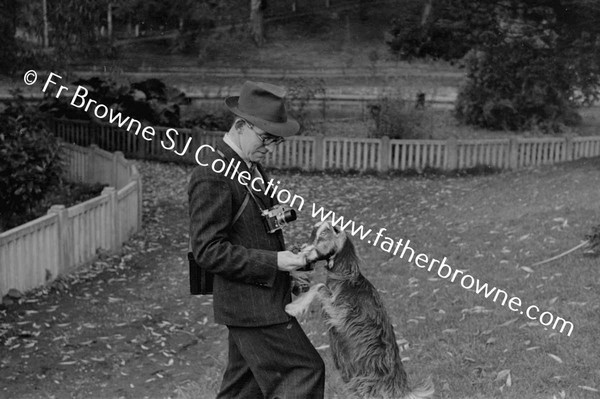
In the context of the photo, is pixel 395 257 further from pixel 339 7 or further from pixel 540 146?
pixel 339 7

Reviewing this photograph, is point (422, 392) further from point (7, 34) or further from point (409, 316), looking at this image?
point (7, 34)

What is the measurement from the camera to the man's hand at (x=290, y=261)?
14.0 feet

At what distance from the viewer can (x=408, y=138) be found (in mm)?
22547

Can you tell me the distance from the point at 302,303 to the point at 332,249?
320 millimetres

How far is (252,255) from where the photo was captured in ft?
14.2

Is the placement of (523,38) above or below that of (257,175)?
above

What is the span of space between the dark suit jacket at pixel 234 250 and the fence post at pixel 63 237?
276 inches

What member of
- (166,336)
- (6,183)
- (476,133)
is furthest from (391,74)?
(166,336)

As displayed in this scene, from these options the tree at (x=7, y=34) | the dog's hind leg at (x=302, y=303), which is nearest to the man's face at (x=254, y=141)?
the dog's hind leg at (x=302, y=303)

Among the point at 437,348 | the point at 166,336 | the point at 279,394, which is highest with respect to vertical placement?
the point at 279,394

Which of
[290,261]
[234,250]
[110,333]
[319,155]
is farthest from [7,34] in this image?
[290,261]

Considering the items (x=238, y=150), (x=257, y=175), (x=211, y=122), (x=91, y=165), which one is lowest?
(x=91, y=165)

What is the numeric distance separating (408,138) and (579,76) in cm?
536

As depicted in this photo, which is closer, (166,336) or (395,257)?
(166,336)
